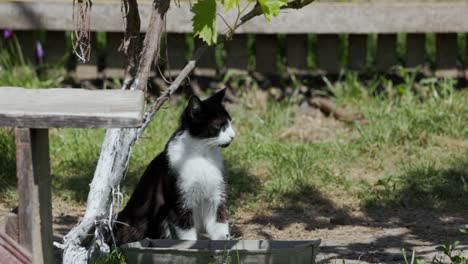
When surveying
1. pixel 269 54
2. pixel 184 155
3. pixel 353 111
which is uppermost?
pixel 269 54

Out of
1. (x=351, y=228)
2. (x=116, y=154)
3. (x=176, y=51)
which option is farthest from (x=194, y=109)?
(x=176, y=51)

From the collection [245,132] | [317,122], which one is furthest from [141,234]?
[317,122]

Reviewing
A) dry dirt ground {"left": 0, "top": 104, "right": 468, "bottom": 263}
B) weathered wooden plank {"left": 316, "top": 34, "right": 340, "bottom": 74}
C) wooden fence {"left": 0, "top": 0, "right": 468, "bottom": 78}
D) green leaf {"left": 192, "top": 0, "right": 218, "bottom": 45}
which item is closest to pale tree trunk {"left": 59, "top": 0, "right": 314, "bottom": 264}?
green leaf {"left": 192, "top": 0, "right": 218, "bottom": 45}

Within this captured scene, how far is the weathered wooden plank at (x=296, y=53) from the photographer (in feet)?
26.3

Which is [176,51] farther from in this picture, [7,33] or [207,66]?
[7,33]

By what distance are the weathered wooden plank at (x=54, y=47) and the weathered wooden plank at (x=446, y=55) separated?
130 inches

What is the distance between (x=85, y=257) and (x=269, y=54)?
424 centimetres

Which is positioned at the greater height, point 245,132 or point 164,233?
point 245,132

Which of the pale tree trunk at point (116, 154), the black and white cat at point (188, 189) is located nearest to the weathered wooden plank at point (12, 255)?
the pale tree trunk at point (116, 154)

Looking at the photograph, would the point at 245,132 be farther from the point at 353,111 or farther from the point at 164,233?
the point at 164,233

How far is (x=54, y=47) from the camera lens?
8.04 m

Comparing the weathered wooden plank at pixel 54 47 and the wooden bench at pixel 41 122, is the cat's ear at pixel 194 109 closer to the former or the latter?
the wooden bench at pixel 41 122

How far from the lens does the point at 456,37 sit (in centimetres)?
809

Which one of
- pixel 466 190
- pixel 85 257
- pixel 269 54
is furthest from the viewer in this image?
pixel 269 54
